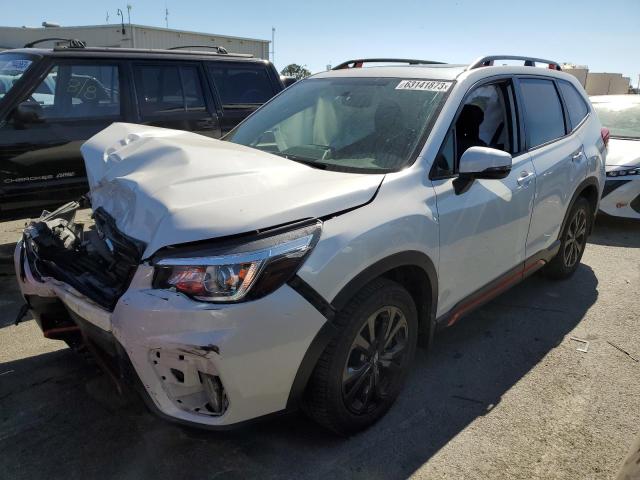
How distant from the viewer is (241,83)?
652 cm

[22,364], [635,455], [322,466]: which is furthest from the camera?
[22,364]

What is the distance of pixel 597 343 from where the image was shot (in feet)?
11.9

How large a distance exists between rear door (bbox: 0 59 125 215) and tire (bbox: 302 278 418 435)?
12.7ft

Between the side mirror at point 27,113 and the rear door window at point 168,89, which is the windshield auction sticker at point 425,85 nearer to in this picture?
the rear door window at point 168,89

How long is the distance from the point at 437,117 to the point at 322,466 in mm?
1893

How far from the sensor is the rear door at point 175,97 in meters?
5.59

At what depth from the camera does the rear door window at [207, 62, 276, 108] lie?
6.27 m

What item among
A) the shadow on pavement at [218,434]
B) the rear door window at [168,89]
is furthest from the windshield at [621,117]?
the rear door window at [168,89]

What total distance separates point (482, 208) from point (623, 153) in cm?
476

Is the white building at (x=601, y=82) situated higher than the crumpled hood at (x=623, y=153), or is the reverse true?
the white building at (x=601, y=82)

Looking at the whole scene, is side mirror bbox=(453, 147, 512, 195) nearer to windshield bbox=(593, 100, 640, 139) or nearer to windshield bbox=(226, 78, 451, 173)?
windshield bbox=(226, 78, 451, 173)

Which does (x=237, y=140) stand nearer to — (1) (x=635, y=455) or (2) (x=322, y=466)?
(2) (x=322, y=466)

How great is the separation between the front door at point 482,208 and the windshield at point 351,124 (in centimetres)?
22

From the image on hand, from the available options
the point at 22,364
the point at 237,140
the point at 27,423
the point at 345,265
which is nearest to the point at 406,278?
the point at 345,265
